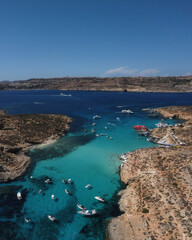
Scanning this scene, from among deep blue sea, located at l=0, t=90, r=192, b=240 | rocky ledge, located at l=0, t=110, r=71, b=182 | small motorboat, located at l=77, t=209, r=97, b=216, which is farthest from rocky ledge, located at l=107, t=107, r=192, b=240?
rocky ledge, located at l=0, t=110, r=71, b=182

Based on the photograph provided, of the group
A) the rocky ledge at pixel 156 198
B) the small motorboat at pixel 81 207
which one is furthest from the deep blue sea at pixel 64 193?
the rocky ledge at pixel 156 198

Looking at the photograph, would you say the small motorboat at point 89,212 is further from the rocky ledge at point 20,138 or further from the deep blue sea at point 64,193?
the rocky ledge at point 20,138

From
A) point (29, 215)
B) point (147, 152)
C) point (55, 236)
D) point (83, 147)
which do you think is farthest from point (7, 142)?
point (147, 152)

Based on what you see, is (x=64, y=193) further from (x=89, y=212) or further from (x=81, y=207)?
(x=89, y=212)

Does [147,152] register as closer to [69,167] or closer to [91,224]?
[69,167]

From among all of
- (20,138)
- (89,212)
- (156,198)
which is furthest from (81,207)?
(20,138)
